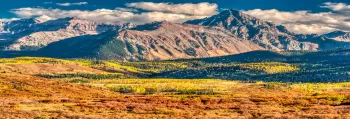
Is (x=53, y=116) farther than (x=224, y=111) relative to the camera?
No

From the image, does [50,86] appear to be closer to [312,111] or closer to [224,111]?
[224,111]

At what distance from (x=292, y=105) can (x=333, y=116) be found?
2602 centimetres

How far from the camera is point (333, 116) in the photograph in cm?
7375

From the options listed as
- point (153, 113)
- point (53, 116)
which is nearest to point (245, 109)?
point (153, 113)

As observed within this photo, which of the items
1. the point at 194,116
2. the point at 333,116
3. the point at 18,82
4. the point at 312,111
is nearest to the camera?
the point at 333,116

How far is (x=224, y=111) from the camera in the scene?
290 ft

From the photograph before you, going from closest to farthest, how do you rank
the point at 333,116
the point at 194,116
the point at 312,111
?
the point at 333,116 → the point at 194,116 → the point at 312,111

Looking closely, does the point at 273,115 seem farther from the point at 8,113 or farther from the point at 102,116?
the point at 8,113

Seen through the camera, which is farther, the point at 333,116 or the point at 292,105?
the point at 292,105

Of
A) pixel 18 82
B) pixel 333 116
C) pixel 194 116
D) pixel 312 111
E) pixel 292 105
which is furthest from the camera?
pixel 18 82

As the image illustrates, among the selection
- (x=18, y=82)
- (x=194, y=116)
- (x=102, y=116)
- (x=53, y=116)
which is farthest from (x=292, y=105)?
(x=18, y=82)

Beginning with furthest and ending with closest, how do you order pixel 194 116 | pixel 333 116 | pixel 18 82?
pixel 18 82 → pixel 194 116 → pixel 333 116

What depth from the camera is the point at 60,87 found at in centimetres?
19962

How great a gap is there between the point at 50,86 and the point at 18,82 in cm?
1524
